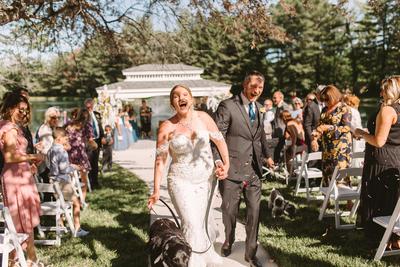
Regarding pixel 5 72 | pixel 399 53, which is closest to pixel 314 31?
pixel 399 53

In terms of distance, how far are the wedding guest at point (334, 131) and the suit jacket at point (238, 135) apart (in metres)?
1.96

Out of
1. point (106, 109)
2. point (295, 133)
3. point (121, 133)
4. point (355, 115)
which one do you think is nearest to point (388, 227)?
point (355, 115)

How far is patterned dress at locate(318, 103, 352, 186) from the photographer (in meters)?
6.82

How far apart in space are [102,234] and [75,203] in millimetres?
671

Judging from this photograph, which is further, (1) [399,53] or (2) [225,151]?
(1) [399,53]

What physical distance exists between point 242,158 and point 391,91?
1890mm

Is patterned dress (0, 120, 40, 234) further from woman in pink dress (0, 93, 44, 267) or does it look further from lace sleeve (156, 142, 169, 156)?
lace sleeve (156, 142, 169, 156)

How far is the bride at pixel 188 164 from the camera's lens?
15.5ft

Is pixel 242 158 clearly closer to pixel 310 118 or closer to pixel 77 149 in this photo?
pixel 77 149

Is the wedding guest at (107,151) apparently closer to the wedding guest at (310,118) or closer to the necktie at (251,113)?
the wedding guest at (310,118)

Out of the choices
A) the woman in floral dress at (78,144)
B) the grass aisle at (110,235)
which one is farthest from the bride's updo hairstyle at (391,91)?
the woman in floral dress at (78,144)

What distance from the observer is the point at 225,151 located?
4.92 metres

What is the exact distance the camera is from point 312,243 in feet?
19.7

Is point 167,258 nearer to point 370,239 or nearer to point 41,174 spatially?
point 370,239
